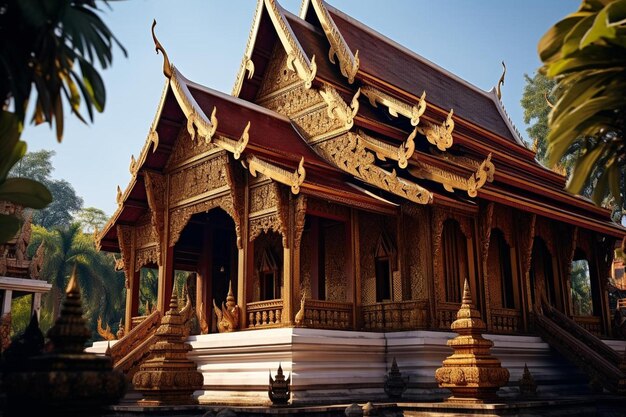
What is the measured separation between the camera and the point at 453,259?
1134cm

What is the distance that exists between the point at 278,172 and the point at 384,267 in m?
2.66

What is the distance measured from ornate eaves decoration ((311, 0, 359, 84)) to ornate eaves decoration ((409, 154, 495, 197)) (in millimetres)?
2272

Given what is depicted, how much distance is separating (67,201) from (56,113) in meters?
55.5

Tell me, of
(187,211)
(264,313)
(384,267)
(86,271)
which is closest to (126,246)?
(187,211)

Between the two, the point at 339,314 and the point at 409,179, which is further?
the point at 409,179

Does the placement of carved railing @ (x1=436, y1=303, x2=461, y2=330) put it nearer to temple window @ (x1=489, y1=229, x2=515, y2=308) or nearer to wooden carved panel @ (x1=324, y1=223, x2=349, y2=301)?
wooden carved panel @ (x1=324, y1=223, x2=349, y2=301)

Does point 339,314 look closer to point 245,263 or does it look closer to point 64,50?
point 245,263

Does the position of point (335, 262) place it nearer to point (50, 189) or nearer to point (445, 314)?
point (445, 314)

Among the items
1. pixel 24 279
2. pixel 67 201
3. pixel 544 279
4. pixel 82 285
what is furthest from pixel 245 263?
pixel 67 201

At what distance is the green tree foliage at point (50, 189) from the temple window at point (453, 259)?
1783 inches

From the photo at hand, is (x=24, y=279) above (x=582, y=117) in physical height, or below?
above

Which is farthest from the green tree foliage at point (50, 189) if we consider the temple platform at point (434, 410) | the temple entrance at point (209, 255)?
the temple platform at point (434, 410)

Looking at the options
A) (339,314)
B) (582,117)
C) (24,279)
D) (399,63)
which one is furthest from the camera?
(24,279)

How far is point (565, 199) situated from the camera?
13141 millimetres
